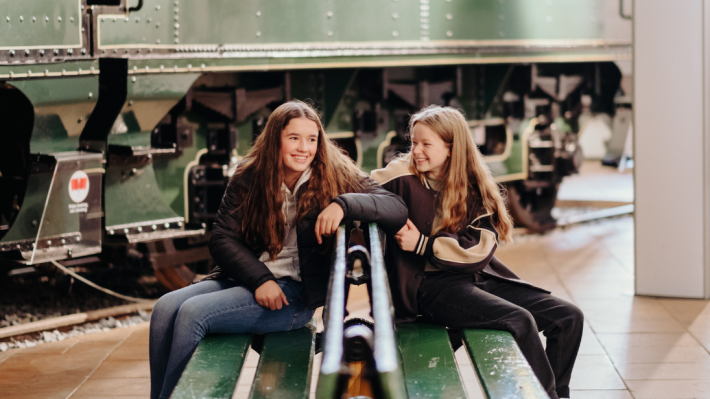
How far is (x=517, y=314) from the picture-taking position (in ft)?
11.1

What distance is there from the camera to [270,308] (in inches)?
135

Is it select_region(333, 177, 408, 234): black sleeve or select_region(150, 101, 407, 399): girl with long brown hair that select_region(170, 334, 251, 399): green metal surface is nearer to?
select_region(150, 101, 407, 399): girl with long brown hair

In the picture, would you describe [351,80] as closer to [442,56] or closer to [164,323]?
[442,56]

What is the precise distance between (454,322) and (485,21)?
17.5 feet

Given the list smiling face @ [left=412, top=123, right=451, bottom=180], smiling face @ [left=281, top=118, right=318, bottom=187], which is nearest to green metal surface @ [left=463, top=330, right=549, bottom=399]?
smiling face @ [left=412, top=123, right=451, bottom=180]

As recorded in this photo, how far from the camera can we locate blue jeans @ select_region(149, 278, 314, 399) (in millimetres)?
3244

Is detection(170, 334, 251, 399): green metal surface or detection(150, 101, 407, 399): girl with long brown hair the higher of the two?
detection(150, 101, 407, 399): girl with long brown hair

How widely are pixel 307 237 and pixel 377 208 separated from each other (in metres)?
0.33

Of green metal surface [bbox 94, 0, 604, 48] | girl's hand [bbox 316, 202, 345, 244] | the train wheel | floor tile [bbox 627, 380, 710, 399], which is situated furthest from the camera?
the train wheel

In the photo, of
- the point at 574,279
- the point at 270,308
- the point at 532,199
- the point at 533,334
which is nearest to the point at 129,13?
the point at 270,308

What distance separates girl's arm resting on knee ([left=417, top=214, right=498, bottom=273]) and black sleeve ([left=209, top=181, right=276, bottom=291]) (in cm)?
64

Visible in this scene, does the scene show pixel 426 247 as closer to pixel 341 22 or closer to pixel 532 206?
pixel 341 22

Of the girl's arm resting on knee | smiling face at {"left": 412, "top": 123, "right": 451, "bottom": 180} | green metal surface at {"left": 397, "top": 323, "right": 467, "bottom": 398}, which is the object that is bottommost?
green metal surface at {"left": 397, "top": 323, "right": 467, "bottom": 398}

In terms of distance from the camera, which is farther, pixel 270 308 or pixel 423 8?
pixel 423 8
